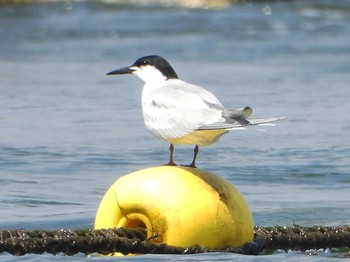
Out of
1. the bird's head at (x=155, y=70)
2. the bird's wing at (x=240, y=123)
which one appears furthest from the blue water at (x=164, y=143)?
the bird's head at (x=155, y=70)

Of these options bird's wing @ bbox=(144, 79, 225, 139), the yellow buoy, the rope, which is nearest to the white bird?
bird's wing @ bbox=(144, 79, 225, 139)

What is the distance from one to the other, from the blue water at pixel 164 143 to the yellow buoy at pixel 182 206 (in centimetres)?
13

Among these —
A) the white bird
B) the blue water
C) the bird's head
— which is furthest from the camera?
the blue water

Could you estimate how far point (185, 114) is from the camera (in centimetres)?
733

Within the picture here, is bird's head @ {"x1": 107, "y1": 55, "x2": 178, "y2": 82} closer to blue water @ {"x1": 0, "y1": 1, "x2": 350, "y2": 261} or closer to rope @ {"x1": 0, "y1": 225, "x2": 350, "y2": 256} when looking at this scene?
rope @ {"x1": 0, "y1": 225, "x2": 350, "y2": 256}

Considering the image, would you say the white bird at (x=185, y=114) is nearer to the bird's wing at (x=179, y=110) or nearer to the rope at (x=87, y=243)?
the bird's wing at (x=179, y=110)

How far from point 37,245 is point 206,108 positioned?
1250 millimetres

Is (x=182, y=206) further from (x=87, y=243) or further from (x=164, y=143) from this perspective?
(x=164, y=143)

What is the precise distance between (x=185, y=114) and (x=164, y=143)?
5441 mm

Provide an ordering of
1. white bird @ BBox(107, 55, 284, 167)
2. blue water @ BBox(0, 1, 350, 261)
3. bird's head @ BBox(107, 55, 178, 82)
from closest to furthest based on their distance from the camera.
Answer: white bird @ BBox(107, 55, 284, 167) < bird's head @ BBox(107, 55, 178, 82) < blue water @ BBox(0, 1, 350, 261)

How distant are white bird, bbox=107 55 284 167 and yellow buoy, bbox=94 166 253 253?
225 mm

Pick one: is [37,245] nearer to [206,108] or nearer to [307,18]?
[206,108]

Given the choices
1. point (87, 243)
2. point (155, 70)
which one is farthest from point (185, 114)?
point (87, 243)

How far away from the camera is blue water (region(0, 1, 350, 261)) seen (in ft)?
32.5
